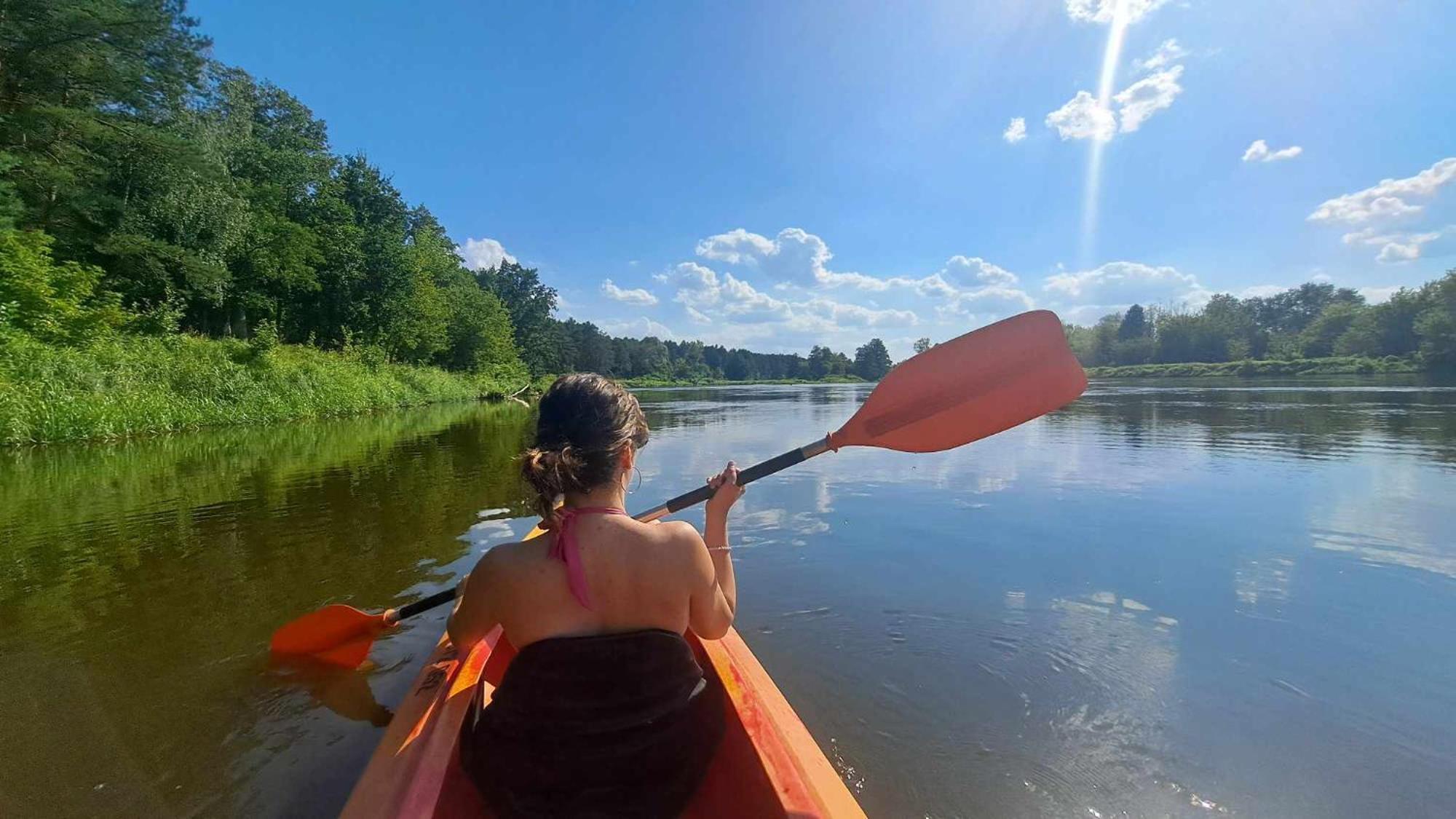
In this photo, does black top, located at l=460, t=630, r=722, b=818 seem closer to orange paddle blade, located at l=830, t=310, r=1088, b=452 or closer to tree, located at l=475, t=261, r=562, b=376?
orange paddle blade, located at l=830, t=310, r=1088, b=452

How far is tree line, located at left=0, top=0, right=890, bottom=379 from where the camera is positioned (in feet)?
52.3

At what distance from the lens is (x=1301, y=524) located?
6285 millimetres

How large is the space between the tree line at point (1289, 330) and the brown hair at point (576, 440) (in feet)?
228

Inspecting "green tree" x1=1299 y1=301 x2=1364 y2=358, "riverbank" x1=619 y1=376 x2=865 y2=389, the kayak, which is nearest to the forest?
the kayak

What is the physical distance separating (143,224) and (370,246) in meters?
12.5

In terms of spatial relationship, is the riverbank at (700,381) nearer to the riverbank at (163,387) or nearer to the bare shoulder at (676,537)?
the riverbank at (163,387)

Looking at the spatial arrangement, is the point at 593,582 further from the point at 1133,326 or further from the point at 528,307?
the point at 1133,326

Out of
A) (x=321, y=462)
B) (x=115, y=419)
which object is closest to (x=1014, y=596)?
(x=321, y=462)

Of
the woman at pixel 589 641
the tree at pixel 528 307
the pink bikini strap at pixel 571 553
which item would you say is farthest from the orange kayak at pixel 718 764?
the tree at pixel 528 307

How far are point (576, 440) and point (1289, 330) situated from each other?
11374 cm

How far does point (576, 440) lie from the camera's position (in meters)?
1.57

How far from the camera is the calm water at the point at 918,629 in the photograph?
2.63 m

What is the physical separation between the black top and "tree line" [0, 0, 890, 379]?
56.2 feet

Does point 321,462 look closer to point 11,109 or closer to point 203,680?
point 203,680
